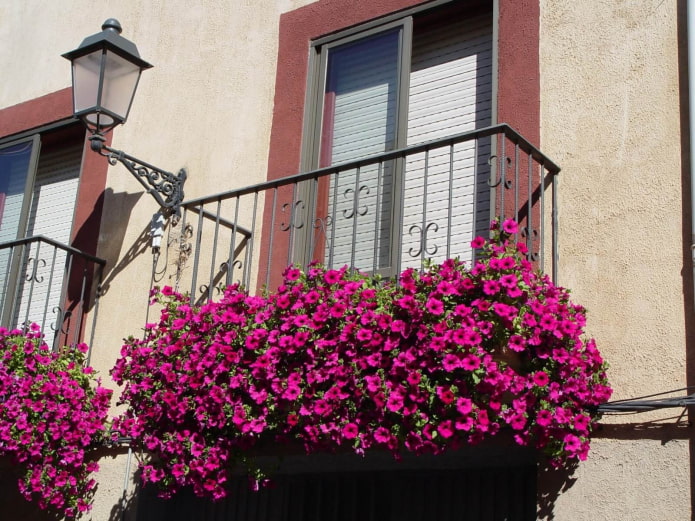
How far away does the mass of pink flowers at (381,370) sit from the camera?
5227 millimetres

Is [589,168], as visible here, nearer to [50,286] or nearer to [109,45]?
[109,45]

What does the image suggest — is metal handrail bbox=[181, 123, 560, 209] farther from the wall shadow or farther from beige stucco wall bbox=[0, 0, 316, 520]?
beige stucco wall bbox=[0, 0, 316, 520]

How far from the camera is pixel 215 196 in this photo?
22.7 ft

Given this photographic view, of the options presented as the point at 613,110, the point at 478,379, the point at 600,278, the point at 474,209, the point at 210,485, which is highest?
the point at 613,110

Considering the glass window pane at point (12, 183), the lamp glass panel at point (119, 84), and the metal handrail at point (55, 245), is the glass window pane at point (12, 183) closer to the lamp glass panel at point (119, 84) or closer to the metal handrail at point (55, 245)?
the metal handrail at point (55, 245)

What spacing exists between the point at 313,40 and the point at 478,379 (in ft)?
11.1

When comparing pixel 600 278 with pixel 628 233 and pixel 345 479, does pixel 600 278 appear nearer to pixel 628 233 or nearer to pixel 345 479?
pixel 628 233

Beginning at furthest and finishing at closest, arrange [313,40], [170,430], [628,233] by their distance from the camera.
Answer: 1. [313,40]
2. [170,430]
3. [628,233]

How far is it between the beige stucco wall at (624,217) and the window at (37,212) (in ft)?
Answer: 13.3

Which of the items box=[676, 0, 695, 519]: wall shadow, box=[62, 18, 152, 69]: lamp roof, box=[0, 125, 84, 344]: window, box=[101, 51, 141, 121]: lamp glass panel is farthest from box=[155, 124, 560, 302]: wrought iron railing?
box=[0, 125, 84, 344]: window

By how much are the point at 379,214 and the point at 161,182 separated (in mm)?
1803

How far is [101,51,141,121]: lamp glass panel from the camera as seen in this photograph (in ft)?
24.8

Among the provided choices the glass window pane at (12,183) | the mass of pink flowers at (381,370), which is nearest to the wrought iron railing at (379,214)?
the mass of pink flowers at (381,370)

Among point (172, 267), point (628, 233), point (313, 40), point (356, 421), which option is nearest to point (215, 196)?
point (172, 267)
